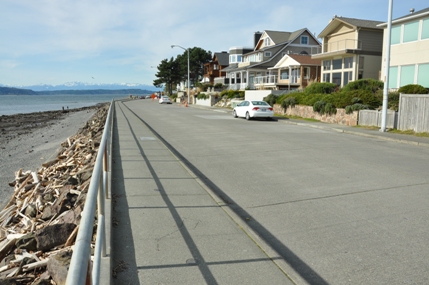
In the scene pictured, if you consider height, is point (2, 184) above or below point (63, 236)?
below

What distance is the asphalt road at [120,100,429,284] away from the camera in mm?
4387

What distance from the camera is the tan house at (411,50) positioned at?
26766 millimetres

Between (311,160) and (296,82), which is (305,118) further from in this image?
(296,82)

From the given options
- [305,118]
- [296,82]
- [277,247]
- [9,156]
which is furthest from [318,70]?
[277,247]

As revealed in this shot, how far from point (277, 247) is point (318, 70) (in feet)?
153

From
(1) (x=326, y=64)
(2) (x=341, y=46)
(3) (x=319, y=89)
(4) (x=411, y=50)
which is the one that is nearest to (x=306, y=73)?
(1) (x=326, y=64)

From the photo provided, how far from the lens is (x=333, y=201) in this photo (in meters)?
6.79

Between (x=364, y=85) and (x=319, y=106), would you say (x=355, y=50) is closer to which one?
(x=364, y=85)

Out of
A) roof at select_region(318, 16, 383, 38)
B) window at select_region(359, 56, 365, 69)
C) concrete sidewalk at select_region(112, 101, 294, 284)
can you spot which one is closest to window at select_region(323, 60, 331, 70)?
roof at select_region(318, 16, 383, 38)

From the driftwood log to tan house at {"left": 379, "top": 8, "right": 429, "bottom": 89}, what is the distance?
80.2 feet

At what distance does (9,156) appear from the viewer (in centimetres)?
1952

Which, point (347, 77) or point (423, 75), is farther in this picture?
point (347, 77)

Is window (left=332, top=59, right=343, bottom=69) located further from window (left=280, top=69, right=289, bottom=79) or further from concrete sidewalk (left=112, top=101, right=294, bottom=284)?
concrete sidewalk (left=112, top=101, right=294, bottom=284)

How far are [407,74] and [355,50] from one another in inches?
356
